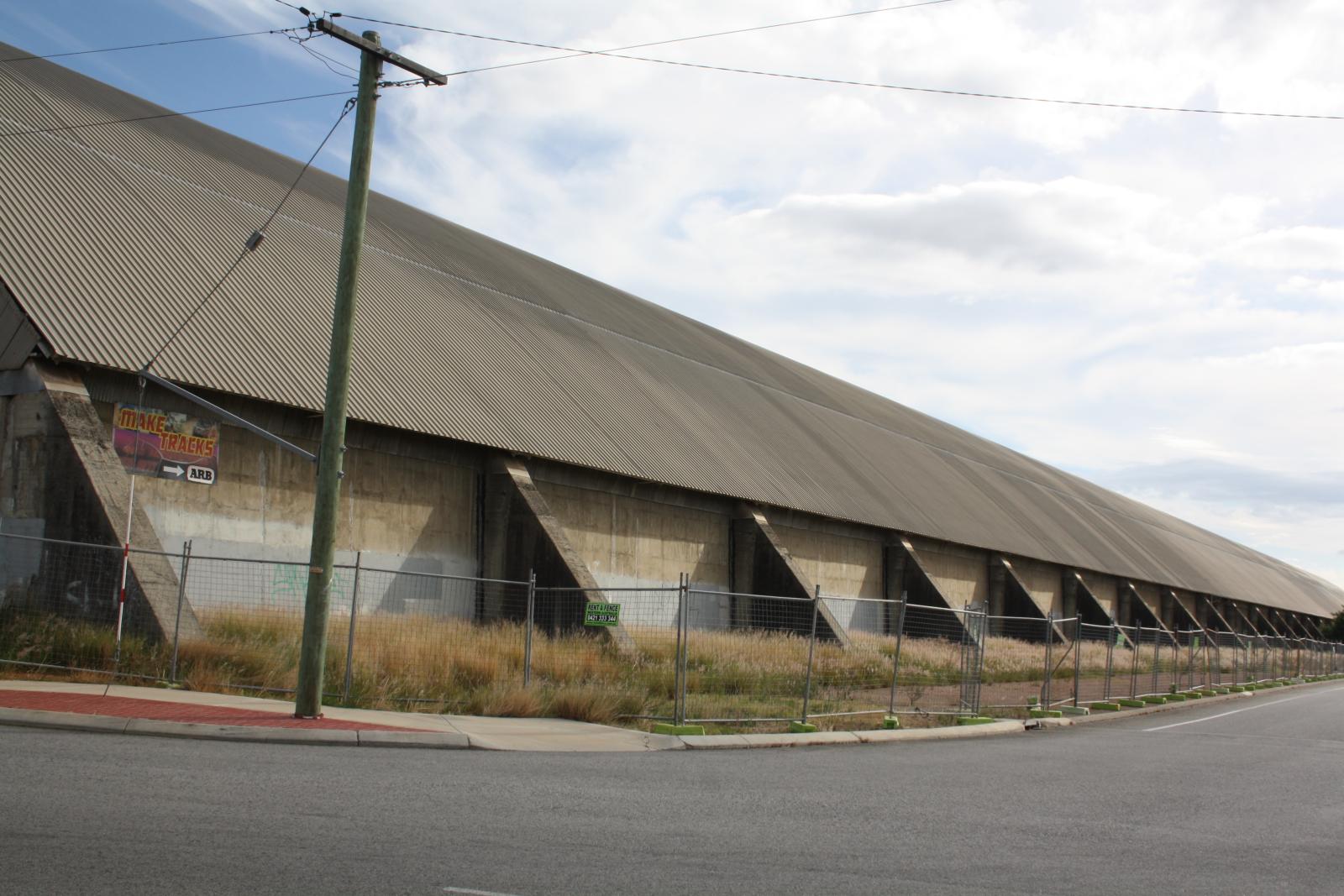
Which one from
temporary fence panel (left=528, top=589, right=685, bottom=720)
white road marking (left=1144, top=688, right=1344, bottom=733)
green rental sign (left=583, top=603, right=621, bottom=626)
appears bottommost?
white road marking (left=1144, top=688, right=1344, bottom=733)

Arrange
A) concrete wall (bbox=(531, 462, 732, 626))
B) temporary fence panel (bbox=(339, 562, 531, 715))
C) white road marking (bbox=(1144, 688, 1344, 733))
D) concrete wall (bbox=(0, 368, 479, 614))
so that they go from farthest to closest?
1. concrete wall (bbox=(531, 462, 732, 626))
2. white road marking (bbox=(1144, 688, 1344, 733))
3. concrete wall (bbox=(0, 368, 479, 614))
4. temporary fence panel (bbox=(339, 562, 531, 715))

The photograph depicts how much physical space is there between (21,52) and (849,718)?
24031 millimetres

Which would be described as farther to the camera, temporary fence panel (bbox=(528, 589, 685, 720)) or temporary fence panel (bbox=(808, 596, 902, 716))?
temporary fence panel (bbox=(808, 596, 902, 716))

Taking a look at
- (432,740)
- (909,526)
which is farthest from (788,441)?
(432,740)

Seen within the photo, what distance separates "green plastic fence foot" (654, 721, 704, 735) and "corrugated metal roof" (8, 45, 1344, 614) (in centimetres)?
931

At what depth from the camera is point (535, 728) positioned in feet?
49.2

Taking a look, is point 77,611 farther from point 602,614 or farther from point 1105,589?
point 1105,589

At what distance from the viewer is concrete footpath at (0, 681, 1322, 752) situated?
1219cm

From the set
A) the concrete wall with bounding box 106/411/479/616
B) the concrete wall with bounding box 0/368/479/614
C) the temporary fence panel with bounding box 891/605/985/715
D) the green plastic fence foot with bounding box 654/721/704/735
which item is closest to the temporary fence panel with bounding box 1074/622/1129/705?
the temporary fence panel with bounding box 891/605/985/715

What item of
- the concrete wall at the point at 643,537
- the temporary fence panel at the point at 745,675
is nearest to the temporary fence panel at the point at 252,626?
the temporary fence panel at the point at 745,675

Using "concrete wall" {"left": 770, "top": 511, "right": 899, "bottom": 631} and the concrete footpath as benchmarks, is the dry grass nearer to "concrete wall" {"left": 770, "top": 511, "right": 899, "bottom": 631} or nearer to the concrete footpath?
the concrete footpath

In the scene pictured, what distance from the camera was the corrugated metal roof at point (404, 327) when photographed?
67.9 ft

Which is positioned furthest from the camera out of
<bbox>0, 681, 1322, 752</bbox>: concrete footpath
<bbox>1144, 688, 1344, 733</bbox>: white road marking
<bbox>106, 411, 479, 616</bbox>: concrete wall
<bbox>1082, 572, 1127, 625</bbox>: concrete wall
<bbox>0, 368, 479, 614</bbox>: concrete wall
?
<bbox>1082, 572, 1127, 625</bbox>: concrete wall

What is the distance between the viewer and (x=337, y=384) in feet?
46.9
